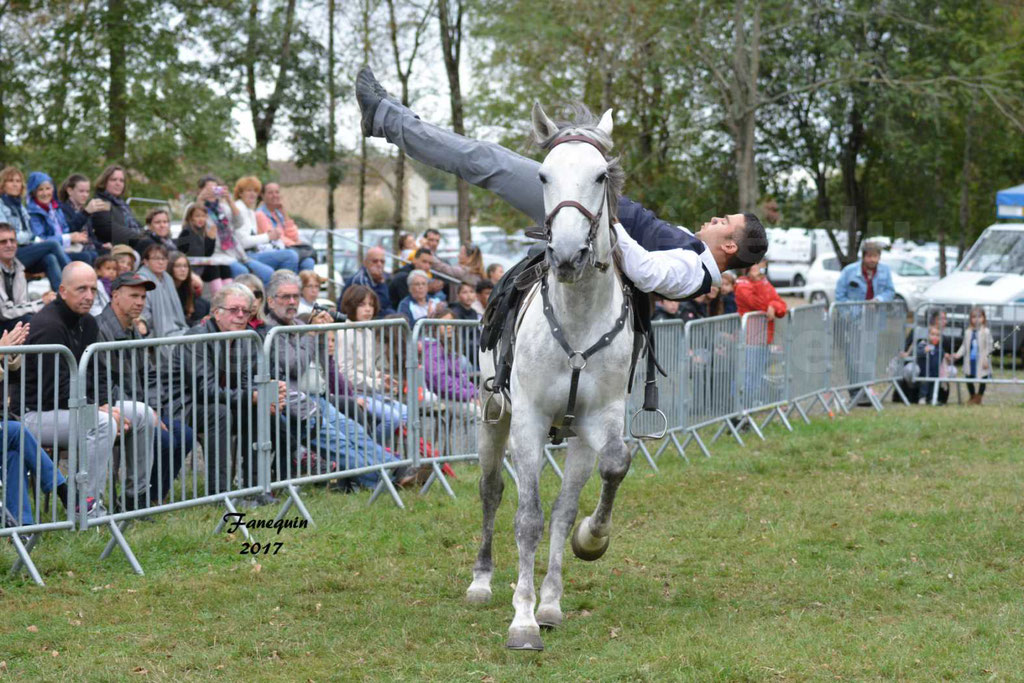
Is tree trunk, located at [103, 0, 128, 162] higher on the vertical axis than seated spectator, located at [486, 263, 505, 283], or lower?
higher

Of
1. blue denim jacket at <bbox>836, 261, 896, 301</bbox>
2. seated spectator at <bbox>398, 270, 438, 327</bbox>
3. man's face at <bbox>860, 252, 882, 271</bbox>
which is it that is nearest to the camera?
seated spectator at <bbox>398, 270, 438, 327</bbox>

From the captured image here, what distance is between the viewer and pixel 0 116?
2141cm

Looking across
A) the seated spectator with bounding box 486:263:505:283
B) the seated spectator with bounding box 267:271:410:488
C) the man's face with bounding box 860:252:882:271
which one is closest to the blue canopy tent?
the man's face with bounding box 860:252:882:271

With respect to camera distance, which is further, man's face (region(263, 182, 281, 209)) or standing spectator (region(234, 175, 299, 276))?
man's face (region(263, 182, 281, 209))

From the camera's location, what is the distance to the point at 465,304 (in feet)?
43.6

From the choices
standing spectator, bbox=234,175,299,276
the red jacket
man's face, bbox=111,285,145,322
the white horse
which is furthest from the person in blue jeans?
the red jacket

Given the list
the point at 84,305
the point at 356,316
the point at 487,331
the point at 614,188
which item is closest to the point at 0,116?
the point at 356,316

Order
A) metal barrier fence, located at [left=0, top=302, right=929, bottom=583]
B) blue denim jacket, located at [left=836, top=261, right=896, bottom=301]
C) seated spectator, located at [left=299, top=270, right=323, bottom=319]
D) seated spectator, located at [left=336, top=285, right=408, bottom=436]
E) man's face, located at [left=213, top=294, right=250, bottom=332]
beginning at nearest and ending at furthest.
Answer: metal barrier fence, located at [left=0, top=302, right=929, bottom=583] → man's face, located at [left=213, top=294, right=250, bottom=332] → seated spectator, located at [left=336, top=285, right=408, bottom=436] → seated spectator, located at [left=299, top=270, right=323, bottom=319] → blue denim jacket, located at [left=836, top=261, right=896, bottom=301]

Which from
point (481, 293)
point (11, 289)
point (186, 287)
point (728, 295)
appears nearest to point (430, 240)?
point (481, 293)

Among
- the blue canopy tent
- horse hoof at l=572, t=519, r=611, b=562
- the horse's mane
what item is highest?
the blue canopy tent

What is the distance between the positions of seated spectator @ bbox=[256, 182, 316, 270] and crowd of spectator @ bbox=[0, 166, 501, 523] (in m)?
0.91

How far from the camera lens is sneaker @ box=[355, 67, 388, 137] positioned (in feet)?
23.5

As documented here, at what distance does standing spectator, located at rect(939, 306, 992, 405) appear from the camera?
16766 millimetres

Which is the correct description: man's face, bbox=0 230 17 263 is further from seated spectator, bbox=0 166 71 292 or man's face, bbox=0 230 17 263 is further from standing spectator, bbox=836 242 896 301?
standing spectator, bbox=836 242 896 301
